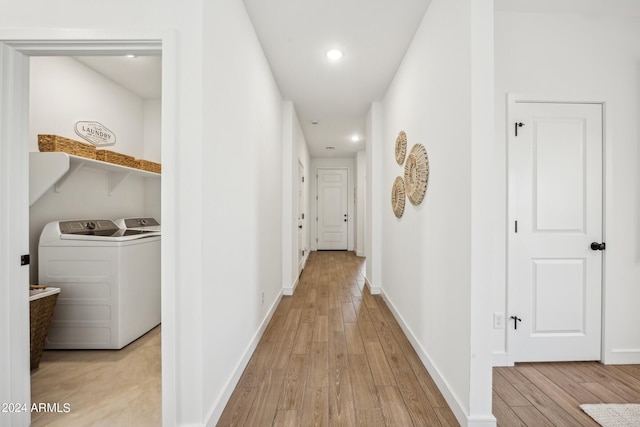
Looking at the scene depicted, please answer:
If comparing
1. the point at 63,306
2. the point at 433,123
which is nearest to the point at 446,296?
the point at 433,123

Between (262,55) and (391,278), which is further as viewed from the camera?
(391,278)

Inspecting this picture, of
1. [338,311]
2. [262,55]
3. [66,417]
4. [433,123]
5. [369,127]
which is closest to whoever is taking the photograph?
[66,417]

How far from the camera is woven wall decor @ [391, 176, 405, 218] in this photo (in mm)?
2588

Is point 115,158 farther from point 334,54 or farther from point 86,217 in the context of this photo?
point 334,54

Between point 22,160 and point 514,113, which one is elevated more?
point 514,113

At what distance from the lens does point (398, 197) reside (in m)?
2.69

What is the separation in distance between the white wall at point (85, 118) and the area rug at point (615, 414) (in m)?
3.84

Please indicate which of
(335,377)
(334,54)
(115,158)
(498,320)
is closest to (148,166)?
(115,158)

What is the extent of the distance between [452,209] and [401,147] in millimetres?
1181

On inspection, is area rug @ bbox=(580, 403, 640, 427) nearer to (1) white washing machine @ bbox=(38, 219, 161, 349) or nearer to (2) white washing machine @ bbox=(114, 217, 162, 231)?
(1) white washing machine @ bbox=(38, 219, 161, 349)

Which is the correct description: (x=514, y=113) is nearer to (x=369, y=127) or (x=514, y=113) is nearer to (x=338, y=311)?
(x=369, y=127)

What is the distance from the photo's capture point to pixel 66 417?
4.83 feet

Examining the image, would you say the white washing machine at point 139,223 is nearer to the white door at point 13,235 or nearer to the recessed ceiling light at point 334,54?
the white door at point 13,235

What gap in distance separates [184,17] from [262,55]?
1345mm
